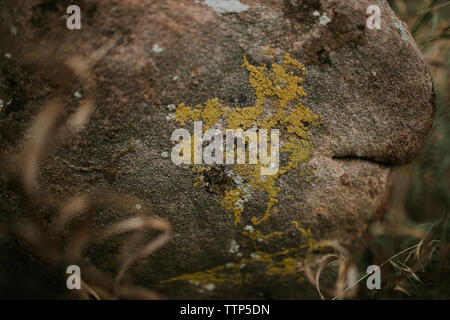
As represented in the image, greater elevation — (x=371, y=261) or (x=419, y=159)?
(x=419, y=159)

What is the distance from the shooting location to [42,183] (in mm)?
1268

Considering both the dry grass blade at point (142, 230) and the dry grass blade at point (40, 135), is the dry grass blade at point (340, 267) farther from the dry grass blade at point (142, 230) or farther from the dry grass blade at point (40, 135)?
the dry grass blade at point (40, 135)

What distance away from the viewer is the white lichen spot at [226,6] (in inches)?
47.1

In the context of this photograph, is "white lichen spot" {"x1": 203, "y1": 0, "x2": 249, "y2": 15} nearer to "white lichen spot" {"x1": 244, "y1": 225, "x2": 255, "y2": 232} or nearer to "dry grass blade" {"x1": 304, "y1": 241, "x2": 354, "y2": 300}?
"white lichen spot" {"x1": 244, "y1": 225, "x2": 255, "y2": 232}

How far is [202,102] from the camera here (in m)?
1.21

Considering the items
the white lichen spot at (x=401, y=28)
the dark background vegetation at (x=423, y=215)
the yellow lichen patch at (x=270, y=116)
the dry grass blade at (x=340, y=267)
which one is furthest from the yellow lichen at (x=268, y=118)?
the dark background vegetation at (x=423, y=215)

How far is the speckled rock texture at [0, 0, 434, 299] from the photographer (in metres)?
1.15

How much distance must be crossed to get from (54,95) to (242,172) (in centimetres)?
87

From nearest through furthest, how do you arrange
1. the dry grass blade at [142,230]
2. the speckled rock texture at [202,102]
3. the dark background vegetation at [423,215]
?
the speckled rock texture at [202,102], the dry grass blade at [142,230], the dark background vegetation at [423,215]

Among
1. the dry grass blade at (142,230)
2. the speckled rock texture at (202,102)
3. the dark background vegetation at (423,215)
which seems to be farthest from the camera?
the dark background vegetation at (423,215)

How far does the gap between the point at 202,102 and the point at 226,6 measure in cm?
42

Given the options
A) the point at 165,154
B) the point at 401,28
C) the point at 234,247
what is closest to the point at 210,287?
the point at 234,247
